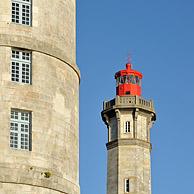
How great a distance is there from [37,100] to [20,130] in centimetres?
155

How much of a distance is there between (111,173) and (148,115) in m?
8.15

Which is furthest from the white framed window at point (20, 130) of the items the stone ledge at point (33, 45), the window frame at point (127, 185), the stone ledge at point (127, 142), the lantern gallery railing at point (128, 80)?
the lantern gallery railing at point (128, 80)

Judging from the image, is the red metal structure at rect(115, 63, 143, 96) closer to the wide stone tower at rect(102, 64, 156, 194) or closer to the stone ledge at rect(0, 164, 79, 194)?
the wide stone tower at rect(102, 64, 156, 194)

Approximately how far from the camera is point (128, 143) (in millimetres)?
85625

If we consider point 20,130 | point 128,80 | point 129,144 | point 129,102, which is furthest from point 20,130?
point 128,80

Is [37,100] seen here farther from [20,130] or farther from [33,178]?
[33,178]

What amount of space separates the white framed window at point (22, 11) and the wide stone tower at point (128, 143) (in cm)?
4893

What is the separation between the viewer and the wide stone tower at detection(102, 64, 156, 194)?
84.8m


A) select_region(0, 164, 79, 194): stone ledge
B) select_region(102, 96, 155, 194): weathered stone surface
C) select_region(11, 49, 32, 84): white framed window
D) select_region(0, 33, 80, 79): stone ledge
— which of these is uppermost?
select_region(102, 96, 155, 194): weathered stone surface

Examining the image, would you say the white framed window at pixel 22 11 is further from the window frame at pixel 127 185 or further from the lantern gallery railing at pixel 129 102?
the lantern gallery railing at pixel 129 102

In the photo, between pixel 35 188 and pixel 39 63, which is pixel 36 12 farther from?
pixel 35 188

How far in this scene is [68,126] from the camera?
36844 mm

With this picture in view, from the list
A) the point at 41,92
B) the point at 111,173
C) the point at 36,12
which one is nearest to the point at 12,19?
the point at 36,12

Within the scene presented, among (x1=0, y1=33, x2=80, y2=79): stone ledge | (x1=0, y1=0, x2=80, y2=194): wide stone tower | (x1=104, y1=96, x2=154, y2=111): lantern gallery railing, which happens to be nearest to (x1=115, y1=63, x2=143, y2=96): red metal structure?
(x1=104, y1=96, x2=154, y2=111): lantern gallery railing
